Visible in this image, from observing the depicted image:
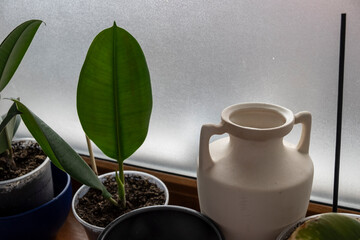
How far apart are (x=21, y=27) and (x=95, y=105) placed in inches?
7.3

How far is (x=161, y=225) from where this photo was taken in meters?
0.62

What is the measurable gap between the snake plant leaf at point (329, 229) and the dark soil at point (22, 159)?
0.46m

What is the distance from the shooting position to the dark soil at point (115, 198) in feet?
2.20

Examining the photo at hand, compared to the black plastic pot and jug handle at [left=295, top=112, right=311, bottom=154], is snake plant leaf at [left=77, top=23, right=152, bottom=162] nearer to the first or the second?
the black plastic pot

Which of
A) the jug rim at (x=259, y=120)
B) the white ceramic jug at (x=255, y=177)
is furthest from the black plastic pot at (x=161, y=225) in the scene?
Result: the jug rim at (x=259, y=120)

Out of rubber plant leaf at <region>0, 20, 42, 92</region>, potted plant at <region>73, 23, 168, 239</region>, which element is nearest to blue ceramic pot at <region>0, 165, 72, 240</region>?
potted plant at <region>73, 23, 168, 239</region>

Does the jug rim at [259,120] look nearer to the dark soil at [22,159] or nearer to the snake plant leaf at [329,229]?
the snake plant leaf at [329,229]

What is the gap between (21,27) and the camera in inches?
24.3

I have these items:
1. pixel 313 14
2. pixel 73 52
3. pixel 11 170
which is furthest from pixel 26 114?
pixel 313 14

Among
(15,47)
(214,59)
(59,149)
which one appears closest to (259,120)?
(214,59)

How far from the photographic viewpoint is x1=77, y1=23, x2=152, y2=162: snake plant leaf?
0.53 metres

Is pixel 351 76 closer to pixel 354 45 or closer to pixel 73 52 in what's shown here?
pixel 354 45

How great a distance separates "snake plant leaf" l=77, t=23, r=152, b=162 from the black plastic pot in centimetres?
11

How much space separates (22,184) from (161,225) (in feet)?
0.80
